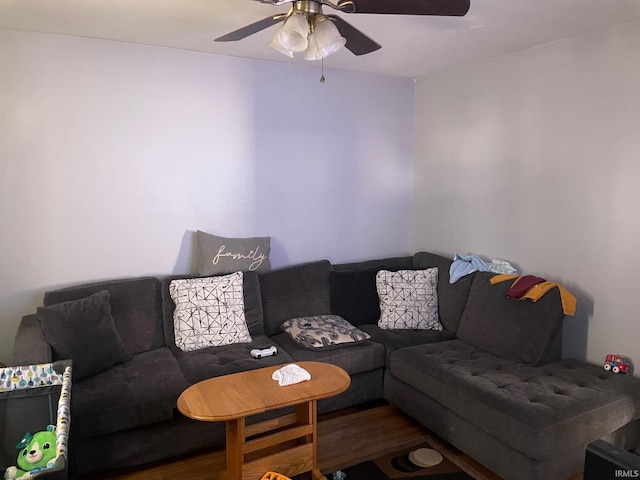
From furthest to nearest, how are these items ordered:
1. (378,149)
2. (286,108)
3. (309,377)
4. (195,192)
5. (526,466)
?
(378,149) < (286,108) < (195,192) < (309,377) < (526,466)

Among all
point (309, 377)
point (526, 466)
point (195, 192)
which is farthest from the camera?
point (195, 192)

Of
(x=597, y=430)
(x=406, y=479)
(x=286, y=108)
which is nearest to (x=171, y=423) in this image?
(x=406, y=479)

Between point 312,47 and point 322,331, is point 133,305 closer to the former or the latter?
point 322,331

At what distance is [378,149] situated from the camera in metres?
4.25

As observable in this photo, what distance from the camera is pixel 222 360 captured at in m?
2.95

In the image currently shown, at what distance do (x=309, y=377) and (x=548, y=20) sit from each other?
2.27 meters

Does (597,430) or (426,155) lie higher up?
(426,155)

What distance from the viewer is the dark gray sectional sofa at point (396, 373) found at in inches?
93.8

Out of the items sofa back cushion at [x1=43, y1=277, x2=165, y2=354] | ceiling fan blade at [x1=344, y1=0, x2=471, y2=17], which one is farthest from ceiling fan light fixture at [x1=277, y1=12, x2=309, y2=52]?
sofa back cushion at [x1=43, y1=277, x2=165, y2=354]

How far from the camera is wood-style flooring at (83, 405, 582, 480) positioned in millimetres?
2555

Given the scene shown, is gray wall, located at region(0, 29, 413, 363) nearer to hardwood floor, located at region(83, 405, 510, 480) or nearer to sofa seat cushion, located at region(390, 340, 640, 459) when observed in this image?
hardwood floor, located at region(83, 405, 510, 480)

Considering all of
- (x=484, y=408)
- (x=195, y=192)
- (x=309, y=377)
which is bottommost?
(x=484, y=408)

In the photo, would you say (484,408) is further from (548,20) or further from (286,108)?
(286,108)

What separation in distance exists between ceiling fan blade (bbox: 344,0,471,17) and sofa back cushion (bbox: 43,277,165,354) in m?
2.17
